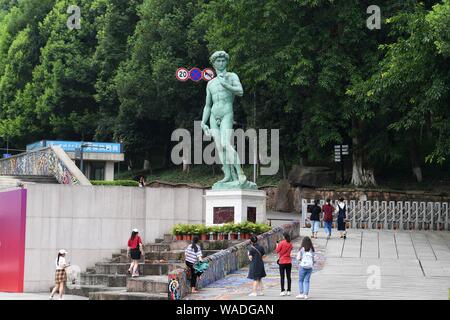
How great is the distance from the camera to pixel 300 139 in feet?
166

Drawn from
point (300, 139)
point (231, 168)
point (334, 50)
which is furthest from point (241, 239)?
point (300, 139)

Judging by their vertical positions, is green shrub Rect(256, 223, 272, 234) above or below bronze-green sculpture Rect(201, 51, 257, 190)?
below

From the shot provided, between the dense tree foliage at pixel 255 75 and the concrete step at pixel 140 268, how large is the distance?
11711 millimetres

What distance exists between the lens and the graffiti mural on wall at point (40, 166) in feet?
124

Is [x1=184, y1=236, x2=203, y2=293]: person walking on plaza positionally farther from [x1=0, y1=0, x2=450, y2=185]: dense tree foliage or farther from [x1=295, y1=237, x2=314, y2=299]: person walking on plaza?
[x1=0, y1=0, x2=450, y2=185]: dense tree foliage

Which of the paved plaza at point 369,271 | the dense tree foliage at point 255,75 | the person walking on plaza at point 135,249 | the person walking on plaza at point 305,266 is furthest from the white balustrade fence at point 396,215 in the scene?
the person walking on plaza at point 305,266

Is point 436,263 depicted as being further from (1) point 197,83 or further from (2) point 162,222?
(1) point 197,83

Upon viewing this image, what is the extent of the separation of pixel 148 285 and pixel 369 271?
6.77 m

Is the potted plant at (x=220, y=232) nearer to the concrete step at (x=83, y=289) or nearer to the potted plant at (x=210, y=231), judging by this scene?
the potted plant at (x=210, y=231)

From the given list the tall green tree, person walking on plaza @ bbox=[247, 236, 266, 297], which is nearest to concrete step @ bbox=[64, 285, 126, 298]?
person walking on plaza @ bbox=[247, 236, 266, 297]

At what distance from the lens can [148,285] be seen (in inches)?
942

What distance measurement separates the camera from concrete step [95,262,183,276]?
28.8m

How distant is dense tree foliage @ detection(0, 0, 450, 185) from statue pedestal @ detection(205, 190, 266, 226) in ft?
24.4

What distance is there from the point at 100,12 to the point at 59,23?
334 cm
